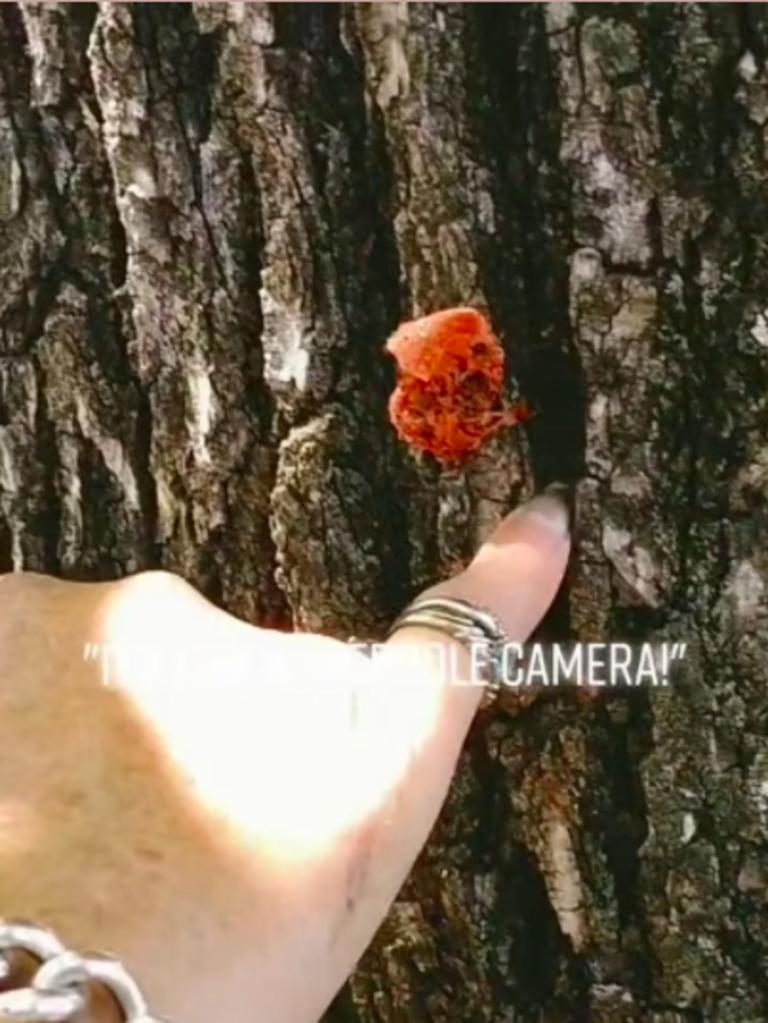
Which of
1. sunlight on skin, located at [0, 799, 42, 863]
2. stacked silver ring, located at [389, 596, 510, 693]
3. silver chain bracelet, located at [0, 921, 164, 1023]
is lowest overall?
silver chain bracelet, located at [0, 921, 164, 1023]

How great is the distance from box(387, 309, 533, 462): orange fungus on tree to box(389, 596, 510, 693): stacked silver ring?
13 centimetres

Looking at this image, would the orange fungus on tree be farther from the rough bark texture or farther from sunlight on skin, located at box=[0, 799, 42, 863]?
sunlight on skin, located at box=[0, 799, 42, 863]

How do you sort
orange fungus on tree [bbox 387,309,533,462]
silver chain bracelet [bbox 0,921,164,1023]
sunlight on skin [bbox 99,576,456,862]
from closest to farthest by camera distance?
silver chain bracelet [bbox 0,921,164,1023] < sunlight on skin [bbox 99,576,456,862] < orange fungus on tree [bbox 387,309,533,462]

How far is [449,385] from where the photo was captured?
0.99 metres

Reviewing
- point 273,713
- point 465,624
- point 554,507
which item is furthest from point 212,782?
point 554,507

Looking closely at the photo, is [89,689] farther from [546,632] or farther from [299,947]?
[546,632]

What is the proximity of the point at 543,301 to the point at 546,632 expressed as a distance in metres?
0.20

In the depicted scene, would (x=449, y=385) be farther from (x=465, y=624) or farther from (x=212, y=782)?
(x=212, y=782)

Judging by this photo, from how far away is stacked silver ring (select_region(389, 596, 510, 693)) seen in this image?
2.86 ft

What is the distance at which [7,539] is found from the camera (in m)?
1.11

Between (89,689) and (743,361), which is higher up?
(743,361)

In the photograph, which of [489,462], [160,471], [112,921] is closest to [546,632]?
[489,462]

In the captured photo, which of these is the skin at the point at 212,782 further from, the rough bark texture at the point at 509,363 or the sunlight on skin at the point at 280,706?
the rough bark texture at the point at 509,363

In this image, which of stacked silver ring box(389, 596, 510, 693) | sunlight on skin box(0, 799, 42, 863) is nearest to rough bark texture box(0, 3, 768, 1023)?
stacked silver ring box(389, 596, 510, 693)
